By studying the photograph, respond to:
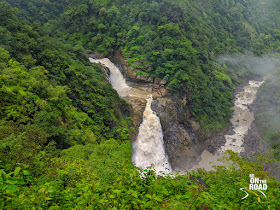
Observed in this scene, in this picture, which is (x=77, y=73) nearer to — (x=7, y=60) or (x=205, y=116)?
(x=7, y=60)

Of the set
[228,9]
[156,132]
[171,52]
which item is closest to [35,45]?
[156,132]

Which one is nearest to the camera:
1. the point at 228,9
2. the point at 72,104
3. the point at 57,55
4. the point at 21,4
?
the point at 72,104

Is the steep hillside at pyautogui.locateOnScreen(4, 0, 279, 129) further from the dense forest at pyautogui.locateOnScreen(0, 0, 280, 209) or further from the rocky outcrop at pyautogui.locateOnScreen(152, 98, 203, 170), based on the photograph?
the rocky outcrop at pyautogui.locateOnScreen(152, 98, 203, 170)

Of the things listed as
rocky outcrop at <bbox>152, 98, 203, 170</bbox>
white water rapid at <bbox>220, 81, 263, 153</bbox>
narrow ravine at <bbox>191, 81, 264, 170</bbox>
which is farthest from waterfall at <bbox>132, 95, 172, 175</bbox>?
white water rapid at <bbox>220, 81, 263, 153</bbox>

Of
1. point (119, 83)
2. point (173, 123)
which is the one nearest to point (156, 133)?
point (173, 123)

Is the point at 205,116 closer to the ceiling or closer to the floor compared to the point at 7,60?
closer to the floor

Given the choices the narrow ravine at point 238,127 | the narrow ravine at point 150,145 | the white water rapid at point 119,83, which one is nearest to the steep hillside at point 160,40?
the narrow ravine at point 238,127
